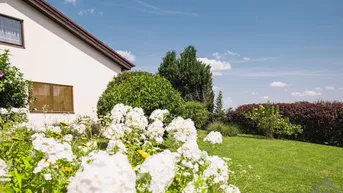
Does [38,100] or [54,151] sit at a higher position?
[38,100]

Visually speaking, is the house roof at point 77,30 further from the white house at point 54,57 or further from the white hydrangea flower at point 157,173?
the white hydrangea flower at point 157,173

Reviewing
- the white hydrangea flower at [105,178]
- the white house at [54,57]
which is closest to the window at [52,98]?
→ the white house at [54,57]

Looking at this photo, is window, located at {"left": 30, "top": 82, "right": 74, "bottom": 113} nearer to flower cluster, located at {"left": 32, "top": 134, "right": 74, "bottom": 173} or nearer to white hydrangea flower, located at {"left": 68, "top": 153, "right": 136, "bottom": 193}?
flower cluster, located at {"left": 32, "top": 134, "right": 74, "bottom": 173}

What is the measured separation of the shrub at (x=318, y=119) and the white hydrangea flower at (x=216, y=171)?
10.6 metres

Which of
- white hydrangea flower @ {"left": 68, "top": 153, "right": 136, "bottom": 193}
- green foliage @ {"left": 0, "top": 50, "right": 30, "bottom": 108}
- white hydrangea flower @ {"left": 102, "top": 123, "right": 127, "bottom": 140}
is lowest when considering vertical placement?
white hydrangea flower @ {"left": 68, "top": 153, "right": 136, "bottom": 193}

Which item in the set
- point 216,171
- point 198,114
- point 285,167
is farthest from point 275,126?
point 216,171

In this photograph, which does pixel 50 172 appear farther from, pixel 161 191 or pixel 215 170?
pixel 215 170

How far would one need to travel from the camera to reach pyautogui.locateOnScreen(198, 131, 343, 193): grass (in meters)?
4.84

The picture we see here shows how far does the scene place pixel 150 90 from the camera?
759 centimetres

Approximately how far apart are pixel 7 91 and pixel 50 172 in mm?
8310

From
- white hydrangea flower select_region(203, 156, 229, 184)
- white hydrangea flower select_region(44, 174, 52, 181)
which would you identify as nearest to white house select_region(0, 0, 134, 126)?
white hydrangea flower select_region(203, 156, 229, 184)

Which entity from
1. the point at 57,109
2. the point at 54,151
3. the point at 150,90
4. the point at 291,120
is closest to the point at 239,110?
the point at 291,120

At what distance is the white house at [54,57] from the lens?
30.7ft

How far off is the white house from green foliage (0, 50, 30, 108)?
19.4 inches
